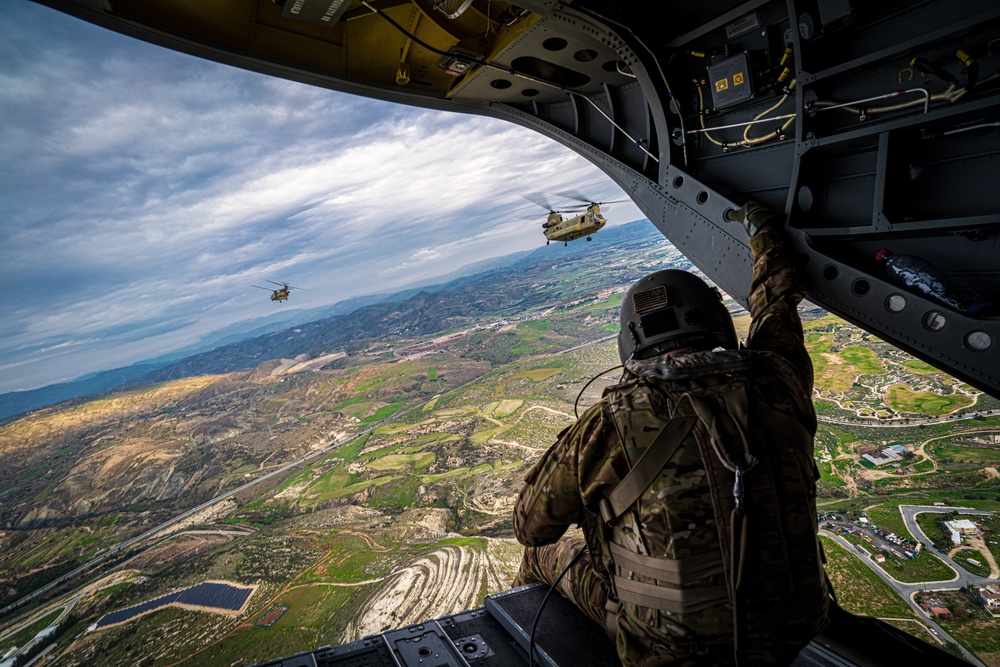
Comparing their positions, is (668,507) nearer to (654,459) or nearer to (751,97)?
(654,459)

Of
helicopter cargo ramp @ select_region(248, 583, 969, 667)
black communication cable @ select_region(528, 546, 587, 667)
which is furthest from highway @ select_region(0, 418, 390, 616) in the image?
black communication cable @ select_region(528, 546, 587, 667)

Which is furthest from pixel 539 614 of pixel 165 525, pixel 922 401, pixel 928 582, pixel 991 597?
pixel 165 525

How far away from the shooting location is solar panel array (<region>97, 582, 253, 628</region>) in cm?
1587

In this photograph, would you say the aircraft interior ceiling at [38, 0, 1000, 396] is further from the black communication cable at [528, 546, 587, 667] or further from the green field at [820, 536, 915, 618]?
the green field at [820, 536, 915, 618]

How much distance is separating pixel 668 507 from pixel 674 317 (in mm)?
700

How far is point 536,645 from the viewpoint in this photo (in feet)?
6.57

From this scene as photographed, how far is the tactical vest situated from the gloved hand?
1.64 metres

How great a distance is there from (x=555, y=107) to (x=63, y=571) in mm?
31434

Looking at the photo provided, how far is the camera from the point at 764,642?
131 cm

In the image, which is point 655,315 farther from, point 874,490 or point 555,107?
point 874,490

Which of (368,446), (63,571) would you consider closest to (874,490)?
(368,446)

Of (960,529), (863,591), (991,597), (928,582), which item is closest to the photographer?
(991,597)

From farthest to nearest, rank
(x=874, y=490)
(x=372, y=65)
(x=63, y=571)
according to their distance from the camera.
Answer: (x=63, y=571)
(x=874, y=490)
(x=372, y=65)

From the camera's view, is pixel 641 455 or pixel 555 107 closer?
pixel 641 455
